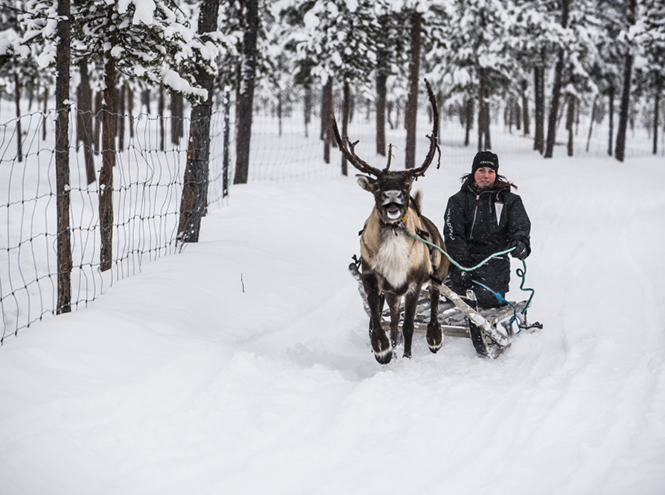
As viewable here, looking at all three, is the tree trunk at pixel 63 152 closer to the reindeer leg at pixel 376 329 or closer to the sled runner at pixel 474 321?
the sled runner at pixel 474 321

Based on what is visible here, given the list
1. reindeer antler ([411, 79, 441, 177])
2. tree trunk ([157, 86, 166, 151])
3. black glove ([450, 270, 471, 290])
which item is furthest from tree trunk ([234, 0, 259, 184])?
reindeer antler ([411, 79, 441, 177])

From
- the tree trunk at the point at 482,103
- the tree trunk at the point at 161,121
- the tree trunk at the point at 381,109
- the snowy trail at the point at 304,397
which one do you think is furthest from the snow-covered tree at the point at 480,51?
the snowy trail at the point at 304,397

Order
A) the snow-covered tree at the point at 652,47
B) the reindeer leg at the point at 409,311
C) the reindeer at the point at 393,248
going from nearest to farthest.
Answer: the reindeer at the point at 393,248, the reindeer leg at the point at 409,311, the snow-covered tree at the point at 652,47

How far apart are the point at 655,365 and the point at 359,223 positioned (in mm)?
7856

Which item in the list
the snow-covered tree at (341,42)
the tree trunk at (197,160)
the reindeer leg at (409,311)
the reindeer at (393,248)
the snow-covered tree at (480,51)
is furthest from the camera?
the snow-covered tree at (480,51)

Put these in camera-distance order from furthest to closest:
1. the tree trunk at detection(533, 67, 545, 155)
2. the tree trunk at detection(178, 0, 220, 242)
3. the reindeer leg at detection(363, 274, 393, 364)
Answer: the tree trunk at detection(533, 67, 545, 155) → the tree trunk at detection(178, 0, 220, 242) → the reindeer leg at detection(363, 274, 393, 364)

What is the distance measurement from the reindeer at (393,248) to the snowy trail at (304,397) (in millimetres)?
385

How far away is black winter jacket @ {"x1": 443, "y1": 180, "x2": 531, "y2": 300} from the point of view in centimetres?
547

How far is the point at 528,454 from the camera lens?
3240 millimetres

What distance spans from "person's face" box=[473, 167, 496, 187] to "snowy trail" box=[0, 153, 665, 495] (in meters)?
1.67

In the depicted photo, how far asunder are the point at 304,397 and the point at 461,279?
2364 millimetres

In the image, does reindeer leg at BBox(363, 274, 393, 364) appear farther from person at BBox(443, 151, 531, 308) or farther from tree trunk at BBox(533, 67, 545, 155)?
tree trunk at BBox(533, 67, 545, 155)

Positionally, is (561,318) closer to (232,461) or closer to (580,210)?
(232,461)

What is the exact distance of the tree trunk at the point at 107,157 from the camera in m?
6.60
